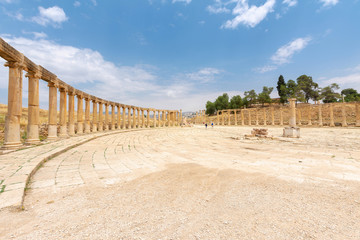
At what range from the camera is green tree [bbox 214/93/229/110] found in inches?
2817

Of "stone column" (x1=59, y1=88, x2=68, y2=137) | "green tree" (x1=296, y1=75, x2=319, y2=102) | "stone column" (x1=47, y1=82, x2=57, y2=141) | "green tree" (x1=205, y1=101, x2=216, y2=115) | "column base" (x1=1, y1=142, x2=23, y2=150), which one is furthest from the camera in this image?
"green tree" (x1=205, y1=101, x2=216, y2=115)

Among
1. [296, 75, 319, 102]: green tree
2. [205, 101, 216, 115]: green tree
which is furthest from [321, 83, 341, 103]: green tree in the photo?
[205, 101, 216, 115]: green tree

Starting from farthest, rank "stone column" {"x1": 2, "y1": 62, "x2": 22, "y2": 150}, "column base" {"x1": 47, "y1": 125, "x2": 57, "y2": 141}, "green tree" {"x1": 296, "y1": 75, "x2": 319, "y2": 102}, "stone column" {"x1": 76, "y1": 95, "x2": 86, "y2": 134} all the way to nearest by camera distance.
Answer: "green tree" {"x1": 296, "y1": 75, "x2": 319, "y2": 102}
"stone column" {"x1": 76, "y1": 95, "x2": 86, "y2": 134}
"column base" {"x1": 47, "y1": 125, "x2": 57, "y2": 141}
"stone column" {"x1": 2, "y1": 62, "x2": 22, "y2": 150}

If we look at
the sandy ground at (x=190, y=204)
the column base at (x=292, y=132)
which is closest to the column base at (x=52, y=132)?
the sandy ground at (x=190, y=204)

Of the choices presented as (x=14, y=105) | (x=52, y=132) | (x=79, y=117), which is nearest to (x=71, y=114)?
(x=79, y=117)

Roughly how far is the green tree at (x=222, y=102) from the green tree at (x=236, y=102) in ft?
9.90

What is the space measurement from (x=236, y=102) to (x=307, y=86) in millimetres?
24628

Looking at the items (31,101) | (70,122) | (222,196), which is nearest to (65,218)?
(222,196)

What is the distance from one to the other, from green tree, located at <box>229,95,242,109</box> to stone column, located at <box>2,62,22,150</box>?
6632 cm

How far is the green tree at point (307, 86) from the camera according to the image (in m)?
56.8

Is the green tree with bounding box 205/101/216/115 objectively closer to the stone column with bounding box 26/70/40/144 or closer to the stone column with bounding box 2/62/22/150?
the stone column with bounding box 26/70/40/144

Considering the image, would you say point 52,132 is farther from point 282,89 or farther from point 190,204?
point 282,89

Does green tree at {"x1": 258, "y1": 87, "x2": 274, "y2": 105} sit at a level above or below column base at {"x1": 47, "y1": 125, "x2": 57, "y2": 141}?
above

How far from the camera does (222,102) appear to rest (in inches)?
2854
